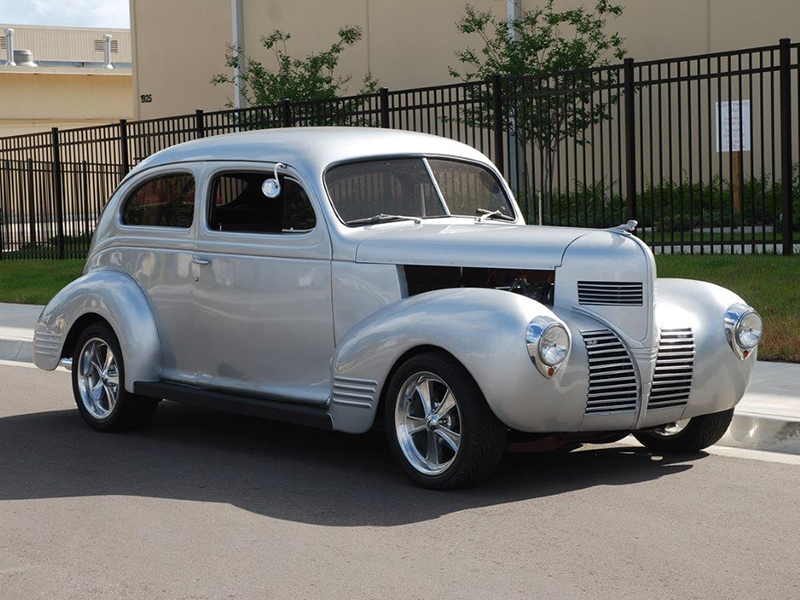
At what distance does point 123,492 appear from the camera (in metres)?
7.09

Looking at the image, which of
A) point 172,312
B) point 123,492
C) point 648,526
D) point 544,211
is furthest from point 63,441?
point 544,211

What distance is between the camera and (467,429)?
21.8 ft

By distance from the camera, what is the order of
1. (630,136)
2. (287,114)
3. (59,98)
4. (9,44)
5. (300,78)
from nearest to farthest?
(630,136)
(287,114)
(300,78)
(59,98)
(9,44)

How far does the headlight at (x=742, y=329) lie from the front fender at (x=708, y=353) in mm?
36

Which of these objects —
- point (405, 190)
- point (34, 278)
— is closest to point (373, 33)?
point (34, 278)

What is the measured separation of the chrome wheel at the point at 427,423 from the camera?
6.85 meters

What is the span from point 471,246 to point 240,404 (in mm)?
1826

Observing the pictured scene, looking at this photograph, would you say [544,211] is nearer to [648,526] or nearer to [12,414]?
[12,414]

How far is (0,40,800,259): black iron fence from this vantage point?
50.4 feet

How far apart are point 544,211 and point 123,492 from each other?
14.1 meters

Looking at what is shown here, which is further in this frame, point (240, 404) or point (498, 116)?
point (498, 116)

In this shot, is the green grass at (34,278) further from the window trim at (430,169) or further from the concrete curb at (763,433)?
the concrete curb at (763,433)

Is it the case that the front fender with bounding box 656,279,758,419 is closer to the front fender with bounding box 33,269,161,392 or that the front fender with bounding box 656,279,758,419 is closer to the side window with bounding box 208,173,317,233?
the side window with bounding box 208,173,317,233

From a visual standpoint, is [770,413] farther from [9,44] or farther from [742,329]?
[9,44]
